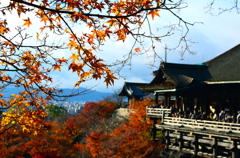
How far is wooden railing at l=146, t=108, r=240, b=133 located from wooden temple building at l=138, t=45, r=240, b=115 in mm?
1193

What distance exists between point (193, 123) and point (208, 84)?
4862 millimetres

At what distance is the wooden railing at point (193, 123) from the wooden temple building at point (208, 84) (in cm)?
119

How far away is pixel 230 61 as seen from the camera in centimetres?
2178

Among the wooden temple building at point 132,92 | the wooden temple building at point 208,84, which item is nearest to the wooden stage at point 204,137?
the wooden temple building at point 208,84

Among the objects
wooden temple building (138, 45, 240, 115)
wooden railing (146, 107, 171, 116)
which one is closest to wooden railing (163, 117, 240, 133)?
wooden railing (146, 107, 171, 116)

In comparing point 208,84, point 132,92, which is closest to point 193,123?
point 208,84

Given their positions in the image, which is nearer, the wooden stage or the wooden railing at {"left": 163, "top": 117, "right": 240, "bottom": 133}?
the wooden stage

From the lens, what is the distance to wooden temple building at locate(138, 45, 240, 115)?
19703 mm

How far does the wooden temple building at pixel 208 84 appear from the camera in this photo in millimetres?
19703

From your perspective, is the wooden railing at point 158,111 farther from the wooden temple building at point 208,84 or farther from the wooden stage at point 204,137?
the wooden temple building at point 208,84

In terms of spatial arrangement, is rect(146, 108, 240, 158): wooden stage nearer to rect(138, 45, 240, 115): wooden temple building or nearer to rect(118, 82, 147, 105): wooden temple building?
rect(138, 45, 240, 115): wooden temple building

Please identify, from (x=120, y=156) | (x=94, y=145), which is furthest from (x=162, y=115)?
(x=94, y=145)

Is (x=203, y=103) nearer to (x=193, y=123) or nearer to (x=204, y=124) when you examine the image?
(x=193, y=123)

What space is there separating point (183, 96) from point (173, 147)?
220 inches
